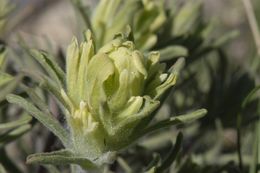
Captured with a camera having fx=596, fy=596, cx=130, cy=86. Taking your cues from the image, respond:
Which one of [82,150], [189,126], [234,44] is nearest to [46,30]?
[234,44]

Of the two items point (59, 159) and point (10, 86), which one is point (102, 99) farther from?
point (10, 86)

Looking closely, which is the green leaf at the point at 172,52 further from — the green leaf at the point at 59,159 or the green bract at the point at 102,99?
the green leaf at the point at 59,159

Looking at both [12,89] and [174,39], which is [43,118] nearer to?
[12,89]

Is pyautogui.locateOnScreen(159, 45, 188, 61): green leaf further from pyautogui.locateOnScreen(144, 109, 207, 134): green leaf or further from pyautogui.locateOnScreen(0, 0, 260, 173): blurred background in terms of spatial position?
pyautogui.locateOnScreen(144, 109, 207, 134): green leaf

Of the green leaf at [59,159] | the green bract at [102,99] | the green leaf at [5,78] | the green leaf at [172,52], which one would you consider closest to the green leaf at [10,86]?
the green leaf at [5,78]

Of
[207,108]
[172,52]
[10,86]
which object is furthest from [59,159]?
[207,108]

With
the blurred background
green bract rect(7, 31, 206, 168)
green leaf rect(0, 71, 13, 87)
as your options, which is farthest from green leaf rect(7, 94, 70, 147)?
the blurred background
